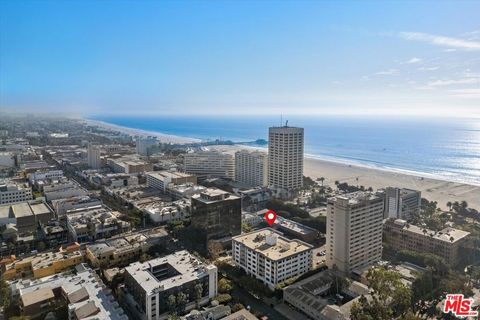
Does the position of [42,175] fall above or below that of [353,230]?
below

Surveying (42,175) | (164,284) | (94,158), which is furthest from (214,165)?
(164,284)

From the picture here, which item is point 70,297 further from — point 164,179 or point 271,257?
point 164,179

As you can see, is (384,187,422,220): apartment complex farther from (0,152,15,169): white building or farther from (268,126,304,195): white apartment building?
(0,152,15,169): white building

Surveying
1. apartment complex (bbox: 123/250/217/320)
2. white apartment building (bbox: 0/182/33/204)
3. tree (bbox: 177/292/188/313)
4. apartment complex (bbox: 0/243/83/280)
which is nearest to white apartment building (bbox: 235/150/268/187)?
white apartment building (bbox: 0/182/33/204)

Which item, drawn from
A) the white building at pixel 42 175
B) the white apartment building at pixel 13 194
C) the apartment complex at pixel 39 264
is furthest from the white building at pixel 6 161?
the apartment complex at pixel 39 264

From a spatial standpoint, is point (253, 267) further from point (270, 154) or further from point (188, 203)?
point (270, 154)
